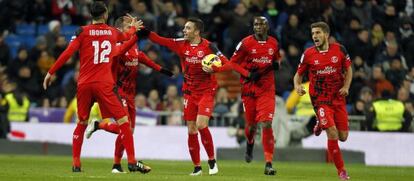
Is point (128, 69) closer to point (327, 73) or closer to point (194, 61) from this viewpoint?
point (194, 61)

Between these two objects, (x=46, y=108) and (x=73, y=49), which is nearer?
(x=73, y=49)

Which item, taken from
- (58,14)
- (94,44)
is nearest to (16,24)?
(58,14)

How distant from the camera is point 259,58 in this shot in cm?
2030

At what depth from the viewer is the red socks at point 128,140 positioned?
1798 cm

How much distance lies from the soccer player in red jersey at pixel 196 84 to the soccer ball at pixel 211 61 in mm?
197

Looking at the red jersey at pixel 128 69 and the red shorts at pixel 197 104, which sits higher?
the red jersey at pixel 128 69

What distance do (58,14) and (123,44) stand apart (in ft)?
57.1

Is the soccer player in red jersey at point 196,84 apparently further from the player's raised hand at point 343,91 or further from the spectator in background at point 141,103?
the spectator in background at point 141,103

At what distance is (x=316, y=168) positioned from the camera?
23375mm

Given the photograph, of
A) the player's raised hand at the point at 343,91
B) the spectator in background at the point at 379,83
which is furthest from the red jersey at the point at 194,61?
the spectator in background at the point at 379,83

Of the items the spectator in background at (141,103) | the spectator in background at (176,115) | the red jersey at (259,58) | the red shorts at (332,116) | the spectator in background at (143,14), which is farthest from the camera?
the spectator in background at (143,14)

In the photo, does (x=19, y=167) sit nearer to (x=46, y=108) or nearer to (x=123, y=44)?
(x=123, y=44)

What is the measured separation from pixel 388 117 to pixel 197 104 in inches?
397

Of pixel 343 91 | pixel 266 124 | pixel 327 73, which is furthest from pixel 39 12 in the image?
pixel 343 91
